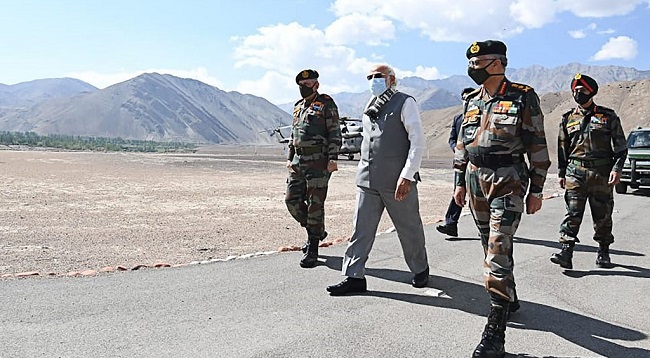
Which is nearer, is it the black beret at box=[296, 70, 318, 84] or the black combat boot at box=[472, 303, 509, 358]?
the black combat boot at box=[472, 303, 509, 358]

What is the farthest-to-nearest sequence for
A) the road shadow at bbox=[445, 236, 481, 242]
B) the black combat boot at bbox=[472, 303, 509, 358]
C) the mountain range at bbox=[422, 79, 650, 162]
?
the mountain range at bbox=[422, 79, 650, 162] → the road shadow at bbox=[445, 236, 481, 242] → the black combat boot at bbox=[472, 303, 509, 358]

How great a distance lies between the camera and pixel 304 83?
19.7 feet

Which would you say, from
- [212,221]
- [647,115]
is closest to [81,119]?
[647,115]

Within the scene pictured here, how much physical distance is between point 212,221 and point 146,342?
653 centimetres

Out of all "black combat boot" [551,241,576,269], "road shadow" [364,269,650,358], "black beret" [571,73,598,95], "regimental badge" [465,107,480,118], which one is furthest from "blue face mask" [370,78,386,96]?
"black combat boot" [551,241,576,269]

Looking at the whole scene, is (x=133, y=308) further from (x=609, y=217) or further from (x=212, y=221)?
(x=212, y=221)

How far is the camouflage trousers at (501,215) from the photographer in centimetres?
375

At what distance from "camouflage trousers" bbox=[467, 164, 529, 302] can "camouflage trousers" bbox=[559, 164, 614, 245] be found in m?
2.46

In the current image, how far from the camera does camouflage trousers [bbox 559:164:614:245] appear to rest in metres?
5.99

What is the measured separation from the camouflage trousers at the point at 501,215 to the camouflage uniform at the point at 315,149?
221cm

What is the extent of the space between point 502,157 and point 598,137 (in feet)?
8.75

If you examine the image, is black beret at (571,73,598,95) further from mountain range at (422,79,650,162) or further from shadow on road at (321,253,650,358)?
mountain range at (422,79,650,162)

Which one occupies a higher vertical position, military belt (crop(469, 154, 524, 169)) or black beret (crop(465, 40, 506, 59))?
black beret (crop(465, 40, 506, 59))

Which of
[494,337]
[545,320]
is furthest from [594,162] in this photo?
[494,337]
